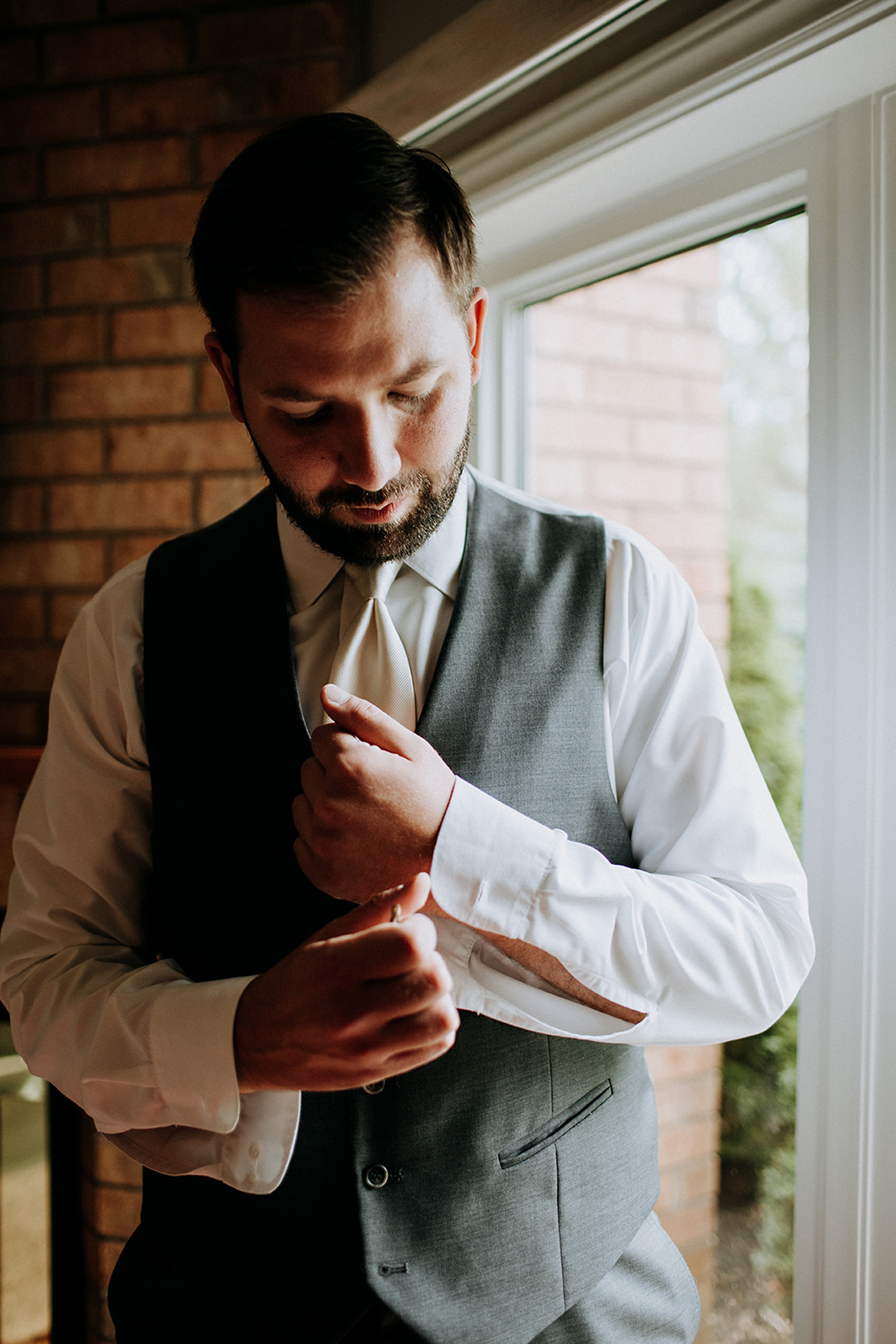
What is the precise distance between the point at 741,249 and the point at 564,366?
0.49 m

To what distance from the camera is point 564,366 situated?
5.98 feet

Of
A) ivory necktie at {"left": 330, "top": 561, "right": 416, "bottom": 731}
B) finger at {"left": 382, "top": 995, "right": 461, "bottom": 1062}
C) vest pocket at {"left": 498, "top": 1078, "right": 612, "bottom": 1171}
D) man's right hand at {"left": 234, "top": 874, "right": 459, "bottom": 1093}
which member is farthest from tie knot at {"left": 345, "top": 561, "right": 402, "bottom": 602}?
vest pocket at {"left": 498, "top": 1078, "right": 612, "bottom": 1171}

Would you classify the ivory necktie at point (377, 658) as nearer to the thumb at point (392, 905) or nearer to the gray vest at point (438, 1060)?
the gray vest at point (438, 1060)

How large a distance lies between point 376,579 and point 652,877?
46 centimetres

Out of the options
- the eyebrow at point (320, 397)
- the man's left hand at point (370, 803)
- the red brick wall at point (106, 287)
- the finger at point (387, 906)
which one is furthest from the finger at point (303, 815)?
the red brick wall at point (106, 287)

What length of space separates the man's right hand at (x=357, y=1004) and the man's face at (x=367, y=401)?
41cm

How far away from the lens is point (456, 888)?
825 millimetres

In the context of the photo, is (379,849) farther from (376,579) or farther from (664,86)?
(664,86)

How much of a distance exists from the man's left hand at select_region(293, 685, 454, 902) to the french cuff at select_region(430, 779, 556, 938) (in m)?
0.01

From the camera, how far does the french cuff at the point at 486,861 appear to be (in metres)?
0.82

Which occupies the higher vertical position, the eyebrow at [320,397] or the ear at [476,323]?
the ear at [476,323]

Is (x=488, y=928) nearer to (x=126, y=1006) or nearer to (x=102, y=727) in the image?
(x=126, y=1006)

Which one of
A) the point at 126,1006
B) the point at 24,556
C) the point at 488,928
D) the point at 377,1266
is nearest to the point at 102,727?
the point at 126,1006

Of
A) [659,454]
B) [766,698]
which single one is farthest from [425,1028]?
[659,454]
